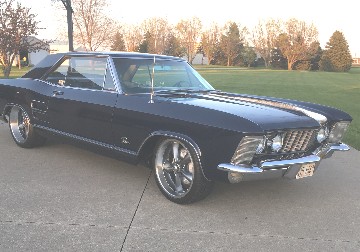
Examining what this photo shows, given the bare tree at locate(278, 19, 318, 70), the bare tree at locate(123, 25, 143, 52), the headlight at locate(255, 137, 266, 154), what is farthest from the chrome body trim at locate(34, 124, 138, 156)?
the bare tree at locate(123, 25, 143, 52)

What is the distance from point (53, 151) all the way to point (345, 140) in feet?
17.0

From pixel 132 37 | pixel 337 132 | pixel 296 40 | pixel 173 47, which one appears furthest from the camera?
pixel 173 47

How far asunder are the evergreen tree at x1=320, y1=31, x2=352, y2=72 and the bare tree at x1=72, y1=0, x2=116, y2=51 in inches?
1468

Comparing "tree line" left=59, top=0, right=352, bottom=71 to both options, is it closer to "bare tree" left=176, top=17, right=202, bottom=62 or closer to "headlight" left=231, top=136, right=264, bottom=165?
"bare tree" left=176, top=17, right=202, bottom=62

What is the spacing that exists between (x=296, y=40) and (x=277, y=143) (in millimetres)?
77276

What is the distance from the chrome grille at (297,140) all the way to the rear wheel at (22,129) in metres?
3.72

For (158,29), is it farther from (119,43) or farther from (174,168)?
(174,168)

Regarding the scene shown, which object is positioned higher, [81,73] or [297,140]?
[81,73]

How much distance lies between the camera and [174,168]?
4.13 meters

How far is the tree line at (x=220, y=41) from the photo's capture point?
5034cm

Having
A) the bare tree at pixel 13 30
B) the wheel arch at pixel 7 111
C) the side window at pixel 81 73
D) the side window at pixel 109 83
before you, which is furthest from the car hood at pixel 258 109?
the bare tree at pixel 13 30

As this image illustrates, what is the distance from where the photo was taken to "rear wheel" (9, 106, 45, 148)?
19.7 feet

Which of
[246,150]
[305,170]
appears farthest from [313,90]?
[246,150]

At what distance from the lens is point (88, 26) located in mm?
49562
